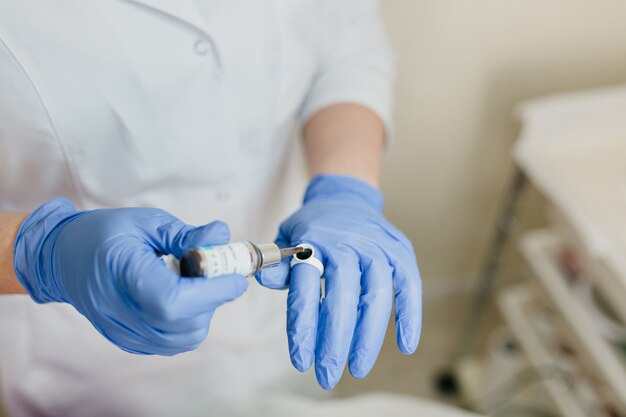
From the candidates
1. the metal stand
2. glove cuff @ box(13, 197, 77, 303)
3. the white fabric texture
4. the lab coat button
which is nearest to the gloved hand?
glove cuff @ box(13, 197, 77, 303)

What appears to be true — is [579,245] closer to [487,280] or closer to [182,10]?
[487,280]

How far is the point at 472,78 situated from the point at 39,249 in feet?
3.39

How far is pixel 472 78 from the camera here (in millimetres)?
1398

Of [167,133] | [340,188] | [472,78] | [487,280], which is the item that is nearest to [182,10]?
[167,133]

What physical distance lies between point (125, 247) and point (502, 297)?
112cm

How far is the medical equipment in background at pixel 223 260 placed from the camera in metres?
0.60

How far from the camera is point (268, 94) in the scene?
34.1 inches

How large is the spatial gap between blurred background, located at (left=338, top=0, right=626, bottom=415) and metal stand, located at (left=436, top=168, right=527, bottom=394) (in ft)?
0.11

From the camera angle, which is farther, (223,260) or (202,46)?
(202,46)

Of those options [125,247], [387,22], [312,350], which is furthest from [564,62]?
[125,247]

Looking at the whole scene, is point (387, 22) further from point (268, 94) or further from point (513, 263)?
point (513, 263)

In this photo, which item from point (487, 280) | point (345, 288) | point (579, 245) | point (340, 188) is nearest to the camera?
point (345, 288)

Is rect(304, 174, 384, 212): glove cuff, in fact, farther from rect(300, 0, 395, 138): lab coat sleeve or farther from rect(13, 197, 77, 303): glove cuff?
rect(13, 197, 77, 303): glove cuff

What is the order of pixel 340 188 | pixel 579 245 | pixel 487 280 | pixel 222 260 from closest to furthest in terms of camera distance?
pixel 222 260 < pixel 340 188 < pixel 579 245 < pixel 487 280
